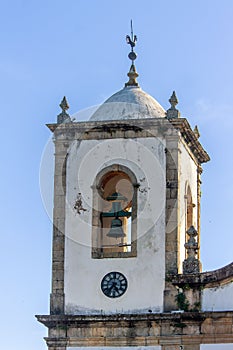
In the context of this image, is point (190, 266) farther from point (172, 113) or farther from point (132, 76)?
point (132, 76)

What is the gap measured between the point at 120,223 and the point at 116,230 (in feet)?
0.62

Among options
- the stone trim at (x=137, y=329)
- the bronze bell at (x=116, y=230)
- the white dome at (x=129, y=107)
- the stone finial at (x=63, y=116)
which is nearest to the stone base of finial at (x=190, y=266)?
the stone trim at (x=137, y=329)

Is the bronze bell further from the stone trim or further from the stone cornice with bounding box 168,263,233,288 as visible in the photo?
the stone cornice with bounding box 168,263,233,288

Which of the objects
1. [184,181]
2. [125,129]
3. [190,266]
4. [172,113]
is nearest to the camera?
[190,266]

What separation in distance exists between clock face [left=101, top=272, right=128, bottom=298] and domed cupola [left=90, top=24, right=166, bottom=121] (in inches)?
125

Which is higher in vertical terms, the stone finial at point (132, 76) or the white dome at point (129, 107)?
the stone finial at point (132, 76)

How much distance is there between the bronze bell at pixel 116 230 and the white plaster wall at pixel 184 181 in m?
1.18

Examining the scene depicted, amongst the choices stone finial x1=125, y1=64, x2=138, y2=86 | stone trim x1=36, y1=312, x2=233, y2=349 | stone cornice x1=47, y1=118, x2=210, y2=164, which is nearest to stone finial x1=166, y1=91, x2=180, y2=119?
stone cornice x1=47, y1=118, x2=210, y2=164

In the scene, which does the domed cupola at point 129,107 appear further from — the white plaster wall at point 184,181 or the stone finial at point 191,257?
the stone finial at point 191,257

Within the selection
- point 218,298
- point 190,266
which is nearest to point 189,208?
point 190,266

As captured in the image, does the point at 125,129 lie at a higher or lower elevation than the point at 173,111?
lower

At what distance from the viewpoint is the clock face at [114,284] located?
26.6 meters

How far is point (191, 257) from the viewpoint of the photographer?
2550 cm

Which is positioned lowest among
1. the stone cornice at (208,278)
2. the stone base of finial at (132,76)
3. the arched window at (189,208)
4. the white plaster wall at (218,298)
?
the white plaster wall at (218,298)
